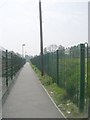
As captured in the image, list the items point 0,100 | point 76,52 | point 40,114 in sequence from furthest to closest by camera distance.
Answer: point 0,100
point 76,52
point 40,114

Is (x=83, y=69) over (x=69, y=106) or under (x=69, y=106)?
over

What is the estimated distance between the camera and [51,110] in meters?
11.4

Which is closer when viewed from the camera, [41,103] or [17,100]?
[41,103]

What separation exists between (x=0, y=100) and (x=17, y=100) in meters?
1.24

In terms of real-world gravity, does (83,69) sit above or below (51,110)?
above

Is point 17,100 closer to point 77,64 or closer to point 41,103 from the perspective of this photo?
point 41,103

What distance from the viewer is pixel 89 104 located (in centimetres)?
970

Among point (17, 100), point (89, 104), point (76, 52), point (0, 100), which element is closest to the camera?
point (89, 104)

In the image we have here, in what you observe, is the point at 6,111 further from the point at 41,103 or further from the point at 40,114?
the point at 41,103

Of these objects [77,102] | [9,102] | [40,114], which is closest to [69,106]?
[77,102]

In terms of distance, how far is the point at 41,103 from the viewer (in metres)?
13.2

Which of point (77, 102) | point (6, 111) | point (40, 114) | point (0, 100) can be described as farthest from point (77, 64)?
point (0, 100)

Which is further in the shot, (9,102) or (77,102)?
(9,102)

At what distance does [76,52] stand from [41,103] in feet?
9.68
